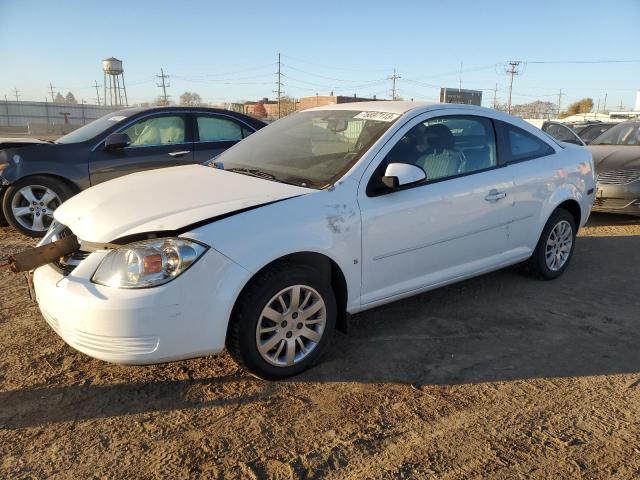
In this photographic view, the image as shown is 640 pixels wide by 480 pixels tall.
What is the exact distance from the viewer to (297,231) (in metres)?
2.94

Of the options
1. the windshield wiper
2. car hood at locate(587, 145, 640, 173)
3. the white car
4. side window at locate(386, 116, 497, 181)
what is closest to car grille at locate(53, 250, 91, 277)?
the white car

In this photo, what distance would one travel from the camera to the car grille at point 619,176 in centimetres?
Result: 714

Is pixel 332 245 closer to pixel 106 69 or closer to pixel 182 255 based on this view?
pixel 182 255

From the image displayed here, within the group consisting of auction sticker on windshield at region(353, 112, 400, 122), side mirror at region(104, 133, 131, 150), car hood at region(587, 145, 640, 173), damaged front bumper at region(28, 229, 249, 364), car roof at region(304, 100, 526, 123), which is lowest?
damaged front bumper at region(28, 229, 249, 364)

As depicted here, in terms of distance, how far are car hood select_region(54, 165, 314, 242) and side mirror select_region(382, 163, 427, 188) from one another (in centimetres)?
52

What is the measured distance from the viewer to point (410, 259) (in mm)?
3543

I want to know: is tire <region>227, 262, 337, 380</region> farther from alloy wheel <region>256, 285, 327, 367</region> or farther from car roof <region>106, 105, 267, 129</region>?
car roof <region>106, 105, 267, 129</region>

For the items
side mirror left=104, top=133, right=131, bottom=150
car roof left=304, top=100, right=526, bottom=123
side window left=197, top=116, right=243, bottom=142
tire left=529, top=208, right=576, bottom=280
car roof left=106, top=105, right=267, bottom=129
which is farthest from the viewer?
side window left=197, top=116, right=243, bottom=142

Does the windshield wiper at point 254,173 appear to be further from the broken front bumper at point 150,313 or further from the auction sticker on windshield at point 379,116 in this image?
the broken front bumper at point 150,313

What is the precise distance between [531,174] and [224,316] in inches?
117

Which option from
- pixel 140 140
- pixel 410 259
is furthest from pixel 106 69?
pixel 410 259

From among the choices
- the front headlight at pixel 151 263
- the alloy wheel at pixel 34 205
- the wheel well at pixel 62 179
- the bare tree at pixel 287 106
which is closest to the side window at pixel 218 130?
the wheel well at pixel 62 179

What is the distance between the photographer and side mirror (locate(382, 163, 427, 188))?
3271 millimetres

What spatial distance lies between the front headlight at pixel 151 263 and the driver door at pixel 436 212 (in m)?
1.14
